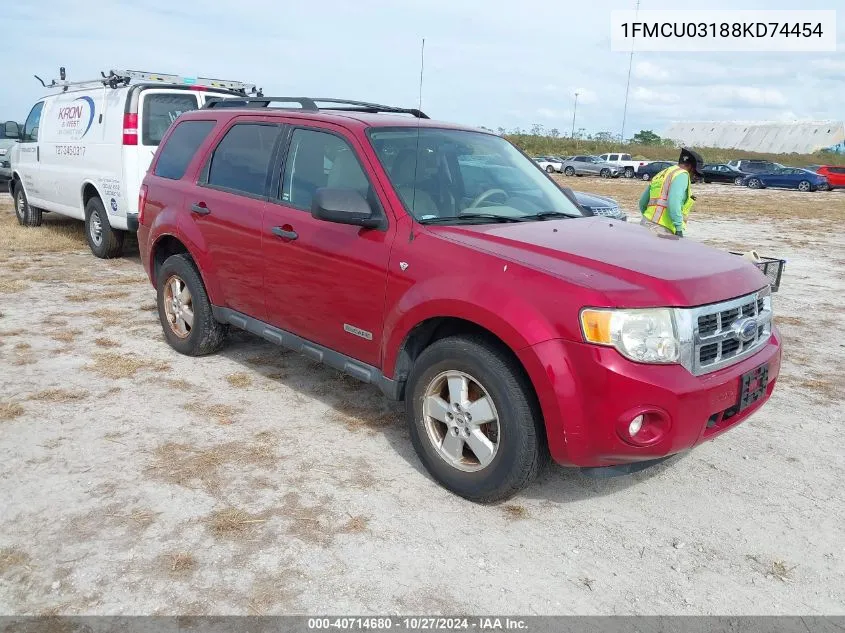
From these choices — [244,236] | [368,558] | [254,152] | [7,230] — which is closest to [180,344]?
[244,236]

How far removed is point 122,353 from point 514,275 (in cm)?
379

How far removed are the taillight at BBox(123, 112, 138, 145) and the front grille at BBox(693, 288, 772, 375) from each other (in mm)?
7331

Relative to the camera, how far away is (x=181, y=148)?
5.62 m

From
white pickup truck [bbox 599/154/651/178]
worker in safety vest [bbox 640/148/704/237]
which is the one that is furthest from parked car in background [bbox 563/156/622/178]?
worker in safety vest [bbox 640/148/704/237]

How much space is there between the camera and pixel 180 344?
224 inches

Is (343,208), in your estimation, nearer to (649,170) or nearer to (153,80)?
(153,80)

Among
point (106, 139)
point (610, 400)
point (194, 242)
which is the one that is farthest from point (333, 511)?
point (106, 139)

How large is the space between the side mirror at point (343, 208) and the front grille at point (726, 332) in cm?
172

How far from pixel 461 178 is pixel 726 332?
5.86 feet

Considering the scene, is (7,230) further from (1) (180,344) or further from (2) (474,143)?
(2) (474,143)

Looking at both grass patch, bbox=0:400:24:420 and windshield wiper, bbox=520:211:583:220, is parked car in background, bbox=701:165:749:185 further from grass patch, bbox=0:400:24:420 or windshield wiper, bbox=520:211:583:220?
grass patch, bbox=0:400:24:420

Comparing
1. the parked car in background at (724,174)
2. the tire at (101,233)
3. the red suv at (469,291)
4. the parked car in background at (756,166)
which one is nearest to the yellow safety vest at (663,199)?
the red suv at (469,291)

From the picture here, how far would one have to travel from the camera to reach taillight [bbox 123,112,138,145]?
332 inches

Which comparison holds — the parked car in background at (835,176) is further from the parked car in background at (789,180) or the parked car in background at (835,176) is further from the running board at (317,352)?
the running board at (317,352)
